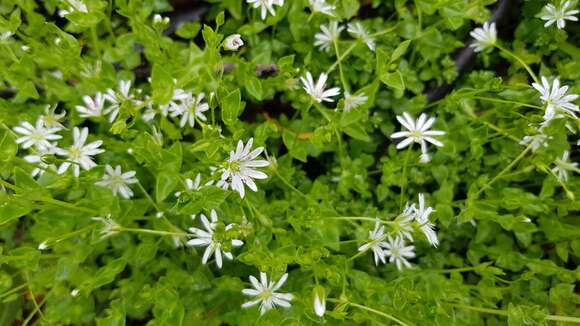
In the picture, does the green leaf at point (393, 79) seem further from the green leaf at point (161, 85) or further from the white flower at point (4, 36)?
the white flower at point (4, 36)

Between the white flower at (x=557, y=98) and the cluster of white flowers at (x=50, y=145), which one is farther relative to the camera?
the cluster of white flowers at (x=50, y=145)

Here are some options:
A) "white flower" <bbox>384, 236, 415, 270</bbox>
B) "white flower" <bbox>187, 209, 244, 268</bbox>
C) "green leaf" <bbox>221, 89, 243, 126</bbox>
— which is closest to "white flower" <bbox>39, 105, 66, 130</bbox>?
"white flower" <bbox>187, 209, 244, 268</bbox>

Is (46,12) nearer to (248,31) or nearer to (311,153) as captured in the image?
(248,31)

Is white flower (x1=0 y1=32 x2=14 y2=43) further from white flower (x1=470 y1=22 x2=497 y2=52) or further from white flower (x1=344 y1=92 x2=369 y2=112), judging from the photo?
white flower (x1=470 y1=22 x2=497 y2=52)

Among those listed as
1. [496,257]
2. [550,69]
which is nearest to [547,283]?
[496,257]

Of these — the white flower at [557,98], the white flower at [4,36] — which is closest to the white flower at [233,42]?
the white flower at [4,36]
